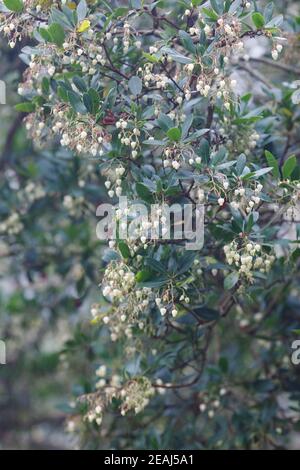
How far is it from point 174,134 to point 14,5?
0.68 metres

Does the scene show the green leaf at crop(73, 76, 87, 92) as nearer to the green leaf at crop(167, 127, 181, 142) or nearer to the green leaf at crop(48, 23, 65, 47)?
the green leaf at crop(48, 23, 65, 47)

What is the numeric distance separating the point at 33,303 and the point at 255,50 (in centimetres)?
173

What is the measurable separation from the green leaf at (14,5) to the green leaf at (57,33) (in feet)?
0.50

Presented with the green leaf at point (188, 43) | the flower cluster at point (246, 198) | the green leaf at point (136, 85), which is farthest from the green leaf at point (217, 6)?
the flower cluster at point (246, 198)

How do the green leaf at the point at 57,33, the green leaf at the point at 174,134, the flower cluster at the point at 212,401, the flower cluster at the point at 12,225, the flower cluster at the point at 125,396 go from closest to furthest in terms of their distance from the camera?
the green leaf at the point at 174,134 → the green leaf at the point at 57,33 → the flower cluster at the point at 125,396 → the flower cluster at the point at 212,401 → the flower cluster at the point at 12,225

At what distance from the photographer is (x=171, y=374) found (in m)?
2.82

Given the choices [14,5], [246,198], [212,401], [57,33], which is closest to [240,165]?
[246,198]

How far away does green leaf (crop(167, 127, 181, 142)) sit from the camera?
2.11 meters

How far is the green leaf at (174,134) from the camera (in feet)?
6.93

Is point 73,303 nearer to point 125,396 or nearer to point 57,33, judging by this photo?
point 125,396

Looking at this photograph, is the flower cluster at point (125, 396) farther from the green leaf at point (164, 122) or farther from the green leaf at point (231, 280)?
the green leaf at point (164, 122)

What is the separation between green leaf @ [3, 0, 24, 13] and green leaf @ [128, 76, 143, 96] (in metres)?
0.42

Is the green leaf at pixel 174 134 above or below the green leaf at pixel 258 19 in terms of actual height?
below

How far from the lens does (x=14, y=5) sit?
2.28 m
